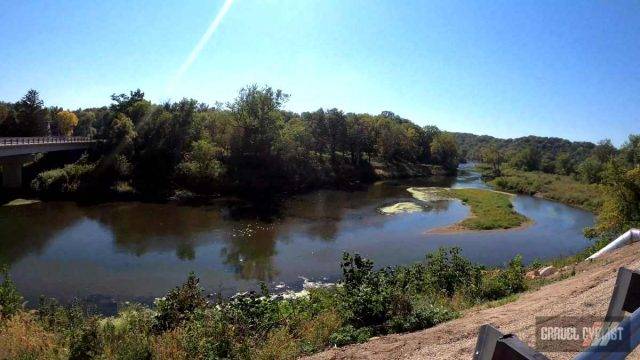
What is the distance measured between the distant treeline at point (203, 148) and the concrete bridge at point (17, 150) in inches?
128

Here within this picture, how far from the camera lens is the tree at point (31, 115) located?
213 ft

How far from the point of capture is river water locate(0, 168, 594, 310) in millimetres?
20859

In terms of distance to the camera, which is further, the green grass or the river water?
the green grass

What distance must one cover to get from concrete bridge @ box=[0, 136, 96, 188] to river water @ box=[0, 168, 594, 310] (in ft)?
20.7

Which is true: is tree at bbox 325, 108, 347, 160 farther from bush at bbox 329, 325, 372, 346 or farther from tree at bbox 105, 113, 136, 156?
bush at bbox 329, 325, 372, 346

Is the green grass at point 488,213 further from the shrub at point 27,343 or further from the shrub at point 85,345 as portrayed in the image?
the shrub at point 27,343

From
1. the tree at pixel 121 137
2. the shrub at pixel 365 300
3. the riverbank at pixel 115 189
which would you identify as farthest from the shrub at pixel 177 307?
the tree at pixel 121 137

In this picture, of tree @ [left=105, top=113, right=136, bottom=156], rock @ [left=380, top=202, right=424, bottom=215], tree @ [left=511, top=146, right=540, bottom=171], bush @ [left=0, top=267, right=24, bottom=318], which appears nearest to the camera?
bush @ [left=0, top=267, right=24, bottom=318]

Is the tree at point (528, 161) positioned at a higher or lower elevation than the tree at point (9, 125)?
lower

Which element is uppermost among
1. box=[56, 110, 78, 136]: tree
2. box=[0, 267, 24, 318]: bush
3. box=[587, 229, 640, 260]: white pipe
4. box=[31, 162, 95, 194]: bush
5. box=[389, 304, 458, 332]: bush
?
box=[56, 110, 78, 136]: tree

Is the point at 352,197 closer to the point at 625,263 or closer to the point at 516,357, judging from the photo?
the point at 625,263

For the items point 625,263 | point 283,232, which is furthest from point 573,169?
point 625,263

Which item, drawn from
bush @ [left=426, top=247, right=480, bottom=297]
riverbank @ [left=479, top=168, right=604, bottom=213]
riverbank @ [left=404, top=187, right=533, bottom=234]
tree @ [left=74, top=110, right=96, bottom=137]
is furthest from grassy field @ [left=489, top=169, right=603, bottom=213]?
tree @ [left=74, top=110, right=96, bottom=137]

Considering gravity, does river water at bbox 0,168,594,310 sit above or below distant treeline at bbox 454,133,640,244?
Answer: below
